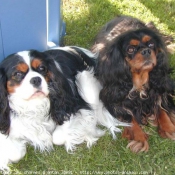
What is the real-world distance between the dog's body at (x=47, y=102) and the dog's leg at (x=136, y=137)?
203 millimetres

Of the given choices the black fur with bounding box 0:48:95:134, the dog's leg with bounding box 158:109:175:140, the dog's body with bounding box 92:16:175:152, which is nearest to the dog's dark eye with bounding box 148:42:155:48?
the dog's body with bounding box 92:16:175:152

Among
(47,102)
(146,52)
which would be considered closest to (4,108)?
(47,102)

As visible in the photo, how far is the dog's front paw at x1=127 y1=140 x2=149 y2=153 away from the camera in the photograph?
11.1 ft

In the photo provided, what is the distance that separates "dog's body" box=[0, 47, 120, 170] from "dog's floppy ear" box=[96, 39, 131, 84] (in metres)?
0.33

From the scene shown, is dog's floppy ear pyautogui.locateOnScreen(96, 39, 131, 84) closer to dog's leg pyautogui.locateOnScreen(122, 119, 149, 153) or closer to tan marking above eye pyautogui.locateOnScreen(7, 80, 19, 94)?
dog's leg pyautogui.locateOnScreen(122, 119, 149, 153)

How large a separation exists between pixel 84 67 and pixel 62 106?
59cm

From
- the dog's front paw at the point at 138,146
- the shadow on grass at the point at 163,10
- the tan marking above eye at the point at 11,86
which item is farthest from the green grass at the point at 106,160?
the shadow on grass at the point at 163,10

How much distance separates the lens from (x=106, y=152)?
11.2 ft

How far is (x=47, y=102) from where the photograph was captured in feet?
10.8

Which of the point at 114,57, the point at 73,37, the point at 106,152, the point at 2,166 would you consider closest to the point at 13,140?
the point at 2,166

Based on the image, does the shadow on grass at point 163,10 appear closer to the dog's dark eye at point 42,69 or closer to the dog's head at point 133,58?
the dog's head at point 133,58

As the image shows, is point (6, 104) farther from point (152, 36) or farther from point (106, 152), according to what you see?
point (152, 36)

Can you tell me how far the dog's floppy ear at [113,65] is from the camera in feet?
10.6

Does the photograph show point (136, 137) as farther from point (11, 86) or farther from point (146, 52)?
point (11, 86)
